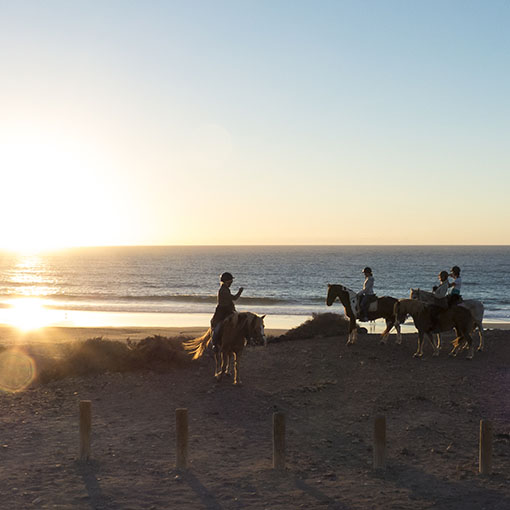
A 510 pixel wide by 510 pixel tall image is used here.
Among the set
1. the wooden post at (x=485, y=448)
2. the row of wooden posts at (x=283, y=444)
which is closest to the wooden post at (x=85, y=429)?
the row of wooden posts at (x=283, y=444)

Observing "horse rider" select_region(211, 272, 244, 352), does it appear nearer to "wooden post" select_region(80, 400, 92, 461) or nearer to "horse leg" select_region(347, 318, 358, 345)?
"wooden post" select_region(80, 400, 92, 461)

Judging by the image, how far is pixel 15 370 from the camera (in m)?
17.3

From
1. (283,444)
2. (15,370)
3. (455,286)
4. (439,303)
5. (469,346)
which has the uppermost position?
(455,286)

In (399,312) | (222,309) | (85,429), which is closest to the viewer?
(85,429)

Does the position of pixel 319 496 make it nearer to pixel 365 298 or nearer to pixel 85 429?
pixel 85 429

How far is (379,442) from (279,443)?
1668 mm

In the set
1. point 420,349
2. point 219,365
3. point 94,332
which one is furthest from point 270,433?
point 94,332

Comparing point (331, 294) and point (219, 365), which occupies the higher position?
point (331, 294)

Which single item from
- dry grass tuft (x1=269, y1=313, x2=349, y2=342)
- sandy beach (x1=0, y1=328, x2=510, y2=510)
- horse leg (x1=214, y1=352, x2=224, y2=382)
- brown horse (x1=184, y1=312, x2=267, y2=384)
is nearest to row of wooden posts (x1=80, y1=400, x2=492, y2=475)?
sandy beach (x1=0, y1=328, x2=510, y2=510)

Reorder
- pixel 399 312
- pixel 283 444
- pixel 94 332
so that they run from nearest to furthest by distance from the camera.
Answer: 1. pixel 283 444
2. pixel 399 312
3. pixel 94 332

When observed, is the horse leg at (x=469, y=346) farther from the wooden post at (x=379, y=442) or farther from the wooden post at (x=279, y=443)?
the wooden post at (x=279, y=443)

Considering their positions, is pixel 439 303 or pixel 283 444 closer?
pixel 283 444

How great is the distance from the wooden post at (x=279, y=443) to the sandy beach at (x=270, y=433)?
17cm

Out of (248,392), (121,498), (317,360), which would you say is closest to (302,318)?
(317,360)
